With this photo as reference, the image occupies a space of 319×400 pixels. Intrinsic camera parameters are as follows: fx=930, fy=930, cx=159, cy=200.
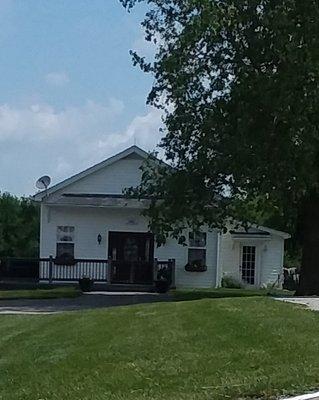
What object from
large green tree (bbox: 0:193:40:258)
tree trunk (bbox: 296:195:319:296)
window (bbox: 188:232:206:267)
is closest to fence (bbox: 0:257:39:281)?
window (bbox: 188:232:206:267)

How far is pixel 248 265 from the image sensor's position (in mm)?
43906

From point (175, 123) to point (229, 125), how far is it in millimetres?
1962

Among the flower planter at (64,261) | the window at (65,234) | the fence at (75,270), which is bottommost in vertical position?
the fence at (75,270)

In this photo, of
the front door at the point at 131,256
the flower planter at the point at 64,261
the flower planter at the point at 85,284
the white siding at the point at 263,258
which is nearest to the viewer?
the flower planter at the point at 85,284

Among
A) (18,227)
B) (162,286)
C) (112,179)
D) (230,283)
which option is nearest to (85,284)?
(162,286)

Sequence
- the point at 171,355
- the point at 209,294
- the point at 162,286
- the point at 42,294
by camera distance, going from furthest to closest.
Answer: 1. the point at 162,286
2. the point at 42,294
3. the point at 209,294
4. the point at 171,355

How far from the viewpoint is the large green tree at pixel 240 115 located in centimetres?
2528

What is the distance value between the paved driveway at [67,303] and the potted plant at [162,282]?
11.2 ft

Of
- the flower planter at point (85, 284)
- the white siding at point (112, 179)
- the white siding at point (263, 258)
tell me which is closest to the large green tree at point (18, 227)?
the white siding at point (112, 179)

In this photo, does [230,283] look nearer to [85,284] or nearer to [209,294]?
[85,284]

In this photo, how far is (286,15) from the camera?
83.3 feet

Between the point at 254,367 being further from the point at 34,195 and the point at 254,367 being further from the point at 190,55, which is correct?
the point at 34,195

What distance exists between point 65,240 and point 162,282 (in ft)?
17.6

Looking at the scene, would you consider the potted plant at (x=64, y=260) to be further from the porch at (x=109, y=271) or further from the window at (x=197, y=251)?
the window at (x=197, y=251)
